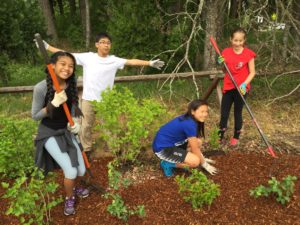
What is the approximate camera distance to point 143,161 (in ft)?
12.8

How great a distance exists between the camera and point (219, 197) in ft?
10.1

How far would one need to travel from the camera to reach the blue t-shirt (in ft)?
10.7

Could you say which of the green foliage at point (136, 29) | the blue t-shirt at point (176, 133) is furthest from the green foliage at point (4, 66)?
the blue t-shirt at point (176, 133)

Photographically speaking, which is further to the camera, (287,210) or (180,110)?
(180,110)

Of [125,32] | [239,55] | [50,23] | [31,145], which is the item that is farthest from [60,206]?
[50,23]

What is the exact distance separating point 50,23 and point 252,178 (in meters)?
14.6

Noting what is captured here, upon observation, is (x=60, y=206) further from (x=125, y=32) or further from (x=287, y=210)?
(x=125, y=32)

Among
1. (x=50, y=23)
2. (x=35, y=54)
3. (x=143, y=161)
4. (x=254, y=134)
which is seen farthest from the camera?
(x=50, y=23)

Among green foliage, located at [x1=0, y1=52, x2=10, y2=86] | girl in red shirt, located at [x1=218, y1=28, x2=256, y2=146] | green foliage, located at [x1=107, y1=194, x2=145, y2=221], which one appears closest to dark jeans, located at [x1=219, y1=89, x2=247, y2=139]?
girl in red shirt, located at [x1=218, y1=28, x2=256, y2=146]

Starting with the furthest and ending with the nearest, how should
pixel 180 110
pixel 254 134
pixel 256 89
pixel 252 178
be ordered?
pixel 256 89, pixel 180 110, pixel 254 134, pixel 252 178

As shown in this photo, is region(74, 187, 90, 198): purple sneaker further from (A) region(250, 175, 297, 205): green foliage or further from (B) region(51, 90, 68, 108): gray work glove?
(A) region(250, 175, 297, 205): green foliage

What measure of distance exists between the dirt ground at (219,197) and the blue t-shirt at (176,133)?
383mm

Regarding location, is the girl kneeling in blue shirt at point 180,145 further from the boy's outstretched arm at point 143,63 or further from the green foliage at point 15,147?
the green foliage at point 15,147

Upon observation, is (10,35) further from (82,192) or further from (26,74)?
(82,192)
